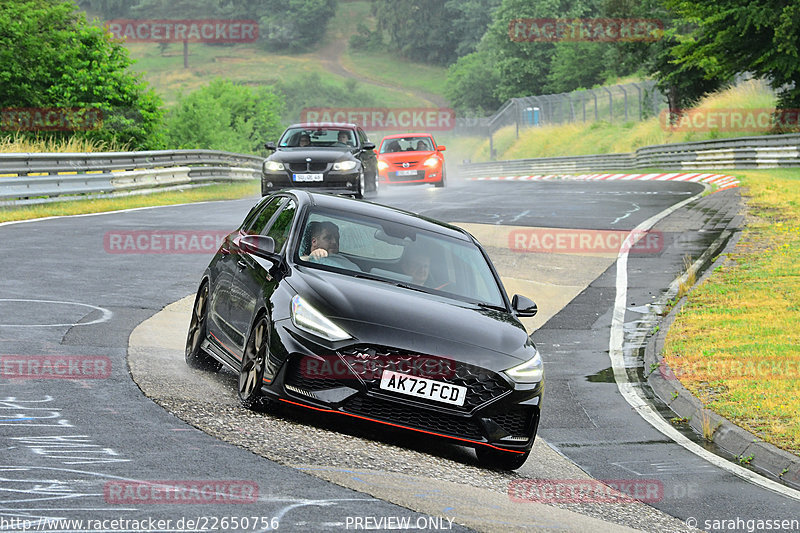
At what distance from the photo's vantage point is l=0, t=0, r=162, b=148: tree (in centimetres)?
3694

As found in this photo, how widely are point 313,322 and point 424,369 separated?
2.57 ft

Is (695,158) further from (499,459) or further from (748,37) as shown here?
(499,459)

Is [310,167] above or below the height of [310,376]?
above

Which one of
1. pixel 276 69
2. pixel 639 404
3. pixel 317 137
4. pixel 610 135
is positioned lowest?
pixel 639 404

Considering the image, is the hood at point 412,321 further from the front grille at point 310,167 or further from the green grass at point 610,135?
the green grass at point 610,135

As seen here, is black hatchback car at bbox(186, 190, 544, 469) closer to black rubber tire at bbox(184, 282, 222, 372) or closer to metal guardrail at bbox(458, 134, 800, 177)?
black rubber tire at bbox(184, 282, 222, 372)

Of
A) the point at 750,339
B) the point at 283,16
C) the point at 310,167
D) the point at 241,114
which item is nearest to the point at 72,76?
the point at 310,167

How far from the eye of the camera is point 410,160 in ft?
109

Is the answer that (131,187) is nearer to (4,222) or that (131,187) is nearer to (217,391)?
(4,222)

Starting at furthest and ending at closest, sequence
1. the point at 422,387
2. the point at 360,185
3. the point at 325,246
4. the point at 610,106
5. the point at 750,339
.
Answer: the point at 610,106
the point at 360,185
the point at 750,339
the point at 325,246
the point at 422,387

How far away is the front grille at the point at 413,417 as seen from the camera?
7098 millimetres

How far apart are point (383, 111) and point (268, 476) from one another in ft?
418

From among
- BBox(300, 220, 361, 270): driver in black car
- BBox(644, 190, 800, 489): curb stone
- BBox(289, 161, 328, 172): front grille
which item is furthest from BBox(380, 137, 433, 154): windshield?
BBox(300, 220, 361, 270): driver in black car

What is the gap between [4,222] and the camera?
2077 cm
